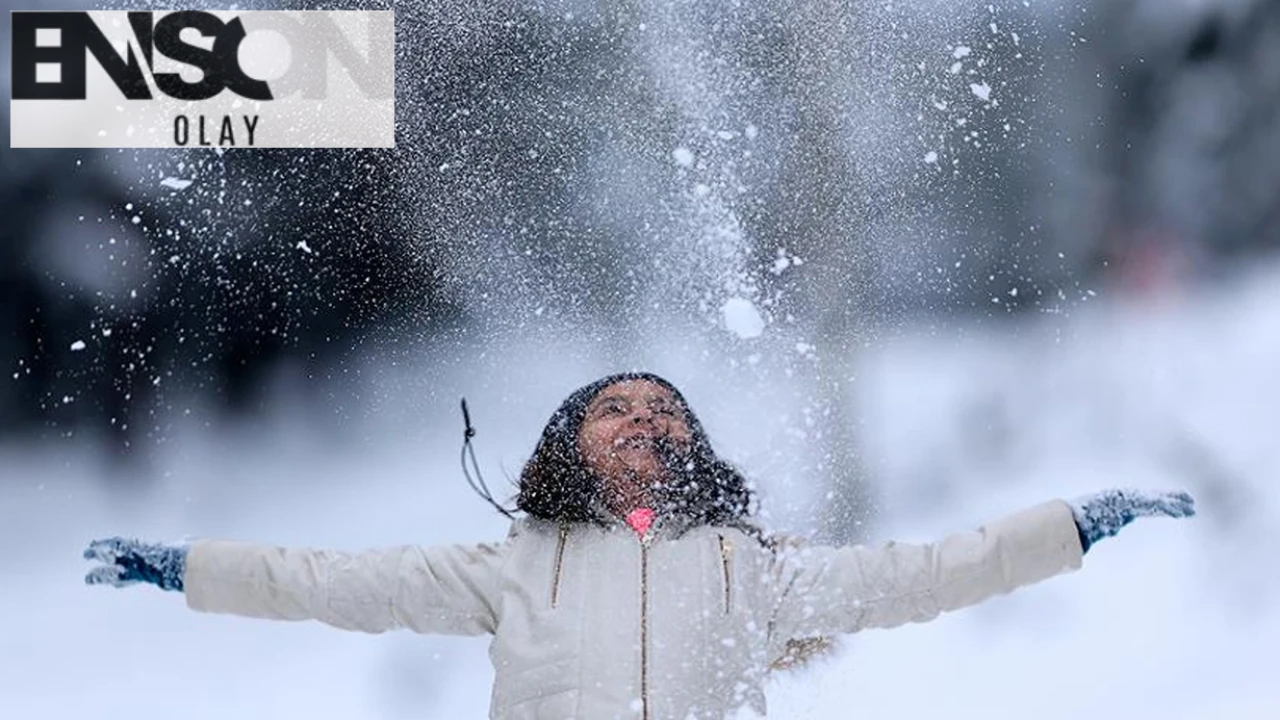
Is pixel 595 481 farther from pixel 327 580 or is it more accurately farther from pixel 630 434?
pixel 327 580

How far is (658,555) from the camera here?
2473 mm

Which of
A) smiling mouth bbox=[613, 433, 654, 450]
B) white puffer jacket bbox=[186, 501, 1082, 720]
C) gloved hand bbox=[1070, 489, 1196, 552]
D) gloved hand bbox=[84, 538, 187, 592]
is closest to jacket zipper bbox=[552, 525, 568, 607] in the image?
white puffer jacket bbox=[186, 501, 1082, 720]

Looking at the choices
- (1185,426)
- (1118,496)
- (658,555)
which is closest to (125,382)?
(658,555)

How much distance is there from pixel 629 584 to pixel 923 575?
0.54 meters

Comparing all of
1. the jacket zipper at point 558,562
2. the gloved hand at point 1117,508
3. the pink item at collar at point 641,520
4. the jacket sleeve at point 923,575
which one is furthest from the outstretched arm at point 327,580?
the gloved hand at point 1117,508

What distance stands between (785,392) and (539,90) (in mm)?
1140

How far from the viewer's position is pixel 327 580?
8.13 feet

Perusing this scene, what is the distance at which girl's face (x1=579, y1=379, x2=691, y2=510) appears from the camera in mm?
2617

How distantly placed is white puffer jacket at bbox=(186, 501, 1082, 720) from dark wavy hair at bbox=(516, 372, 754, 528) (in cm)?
5

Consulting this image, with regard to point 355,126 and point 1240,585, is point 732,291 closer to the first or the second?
point 355,126

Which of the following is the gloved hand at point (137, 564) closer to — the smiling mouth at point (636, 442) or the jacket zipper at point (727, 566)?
the smiling mouth at point (636, 442)

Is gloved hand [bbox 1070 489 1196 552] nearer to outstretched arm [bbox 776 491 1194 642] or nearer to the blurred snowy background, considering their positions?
outstretched arm [bbox 776 491 1194 642]

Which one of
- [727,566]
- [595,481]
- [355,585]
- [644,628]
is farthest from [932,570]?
[355,585]

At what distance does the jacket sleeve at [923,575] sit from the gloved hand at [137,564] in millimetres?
1111
